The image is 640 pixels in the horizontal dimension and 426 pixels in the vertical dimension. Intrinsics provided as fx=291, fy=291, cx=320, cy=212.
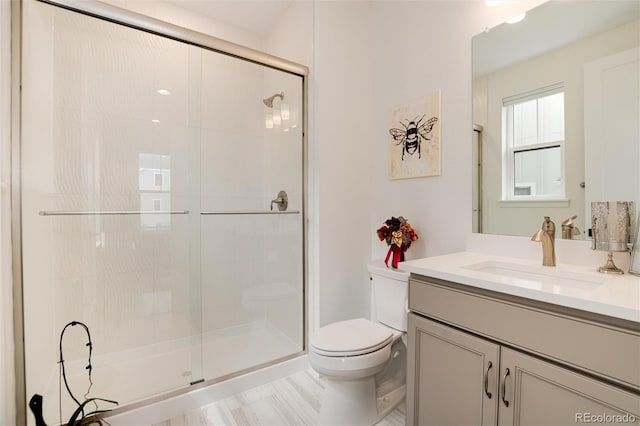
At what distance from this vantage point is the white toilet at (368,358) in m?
1.37

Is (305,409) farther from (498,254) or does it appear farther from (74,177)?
(74,177)

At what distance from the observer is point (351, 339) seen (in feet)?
4.75

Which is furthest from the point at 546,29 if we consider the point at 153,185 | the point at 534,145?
the point at 153,185

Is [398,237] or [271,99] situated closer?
[398,237]

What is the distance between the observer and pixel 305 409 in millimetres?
1612

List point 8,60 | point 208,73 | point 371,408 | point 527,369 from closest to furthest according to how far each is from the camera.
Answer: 1. point 527,369
2. point 8,60
3. point 371,408
4. point 208,73

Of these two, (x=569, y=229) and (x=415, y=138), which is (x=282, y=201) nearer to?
(x=415, y=138)

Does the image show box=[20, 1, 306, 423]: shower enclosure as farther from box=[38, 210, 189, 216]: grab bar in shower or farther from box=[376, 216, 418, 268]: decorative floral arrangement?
box=[376, 216, 418, 268]: decorative floral arrangement

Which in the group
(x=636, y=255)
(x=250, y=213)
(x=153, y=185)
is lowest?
(x=636, y=255)

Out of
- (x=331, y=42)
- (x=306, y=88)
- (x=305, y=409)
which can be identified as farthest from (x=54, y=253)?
(x=331, y=42)

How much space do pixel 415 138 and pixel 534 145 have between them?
2.12 feet

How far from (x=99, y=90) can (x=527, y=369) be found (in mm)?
2344

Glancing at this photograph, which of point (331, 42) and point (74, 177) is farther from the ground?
point (331, 42)

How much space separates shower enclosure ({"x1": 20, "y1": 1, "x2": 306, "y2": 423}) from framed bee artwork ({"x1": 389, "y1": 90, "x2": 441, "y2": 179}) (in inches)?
25.9
